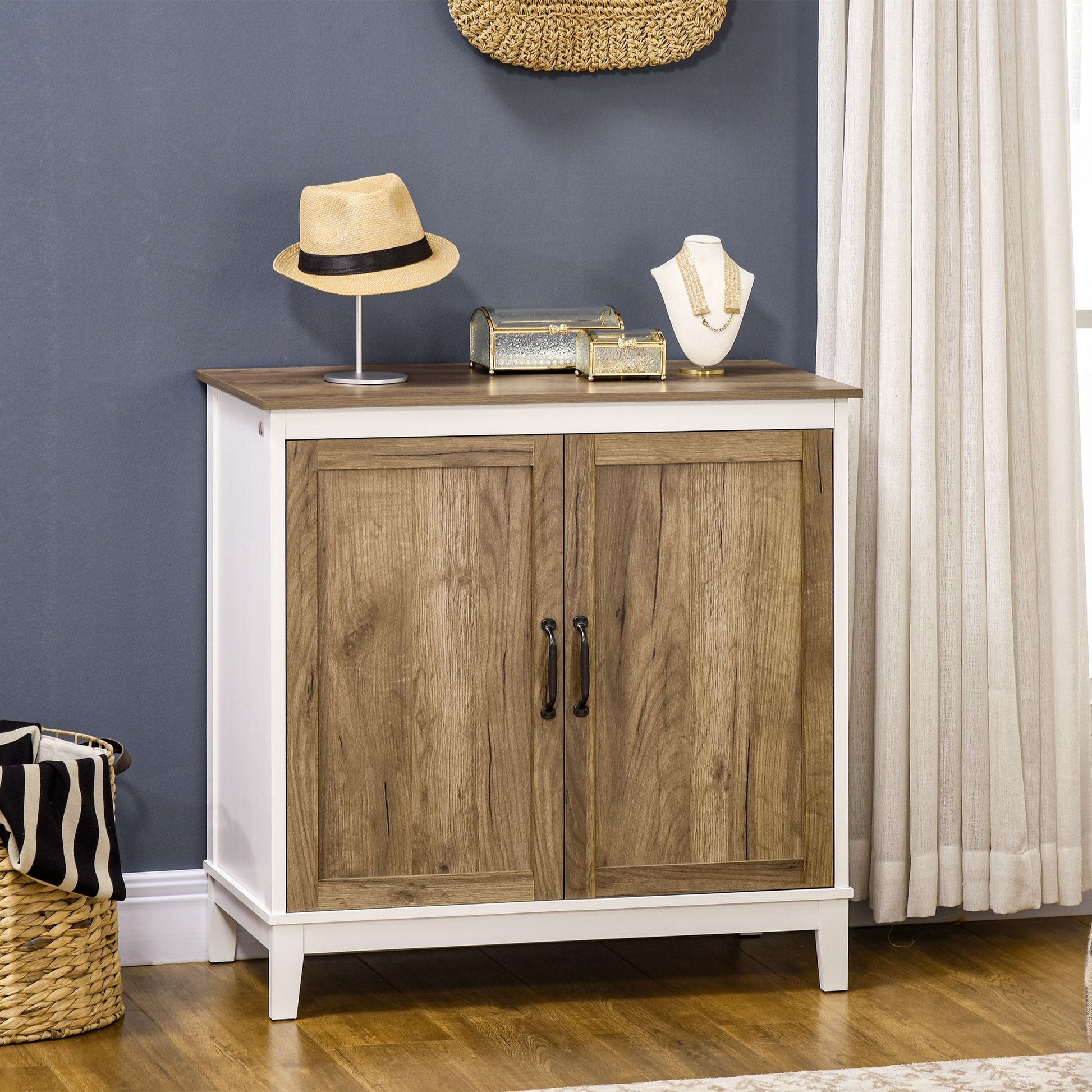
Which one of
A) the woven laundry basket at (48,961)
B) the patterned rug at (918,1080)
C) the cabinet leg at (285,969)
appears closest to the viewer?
the patterned rug at (918,1080)

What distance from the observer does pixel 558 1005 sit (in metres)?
2.65

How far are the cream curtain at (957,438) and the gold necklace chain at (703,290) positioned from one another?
0.74 ft

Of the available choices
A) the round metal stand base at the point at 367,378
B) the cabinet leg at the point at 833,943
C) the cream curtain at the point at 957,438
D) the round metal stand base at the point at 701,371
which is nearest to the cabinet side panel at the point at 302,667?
the round metal stand base at the point at 367,378

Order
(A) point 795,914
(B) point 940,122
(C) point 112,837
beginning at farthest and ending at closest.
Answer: (B) point 940,122 → (A) point 795,914 → (C) point 112,837

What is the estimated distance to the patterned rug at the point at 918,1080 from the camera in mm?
2297

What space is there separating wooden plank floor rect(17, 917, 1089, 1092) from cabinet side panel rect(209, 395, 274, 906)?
9.1 inches

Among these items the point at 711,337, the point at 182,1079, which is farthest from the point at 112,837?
the point at 711,337

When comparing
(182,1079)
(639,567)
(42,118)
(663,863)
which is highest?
(42,118)

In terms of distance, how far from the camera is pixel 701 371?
281cm

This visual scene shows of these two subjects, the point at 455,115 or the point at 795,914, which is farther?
the point at 455,115

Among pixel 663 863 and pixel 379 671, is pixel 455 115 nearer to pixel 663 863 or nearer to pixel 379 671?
pixel 379 671

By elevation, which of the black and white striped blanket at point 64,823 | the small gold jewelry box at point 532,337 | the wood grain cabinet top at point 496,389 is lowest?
the black and white striped blanket at point 64,823

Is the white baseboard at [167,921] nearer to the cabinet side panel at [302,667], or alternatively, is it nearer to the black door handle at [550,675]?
the cabinet side panel at [302,667]

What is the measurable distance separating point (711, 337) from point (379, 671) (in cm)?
83
